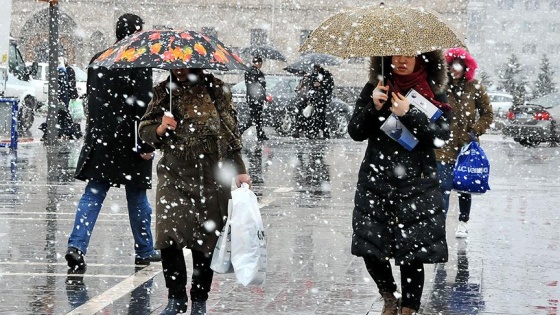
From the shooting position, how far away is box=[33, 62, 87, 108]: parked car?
3426cm

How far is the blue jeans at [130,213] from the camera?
8578 millimetres

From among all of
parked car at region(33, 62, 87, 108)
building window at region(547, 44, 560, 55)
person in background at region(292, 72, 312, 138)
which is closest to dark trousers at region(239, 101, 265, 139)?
person in background at region(292, 72, 312, 138)

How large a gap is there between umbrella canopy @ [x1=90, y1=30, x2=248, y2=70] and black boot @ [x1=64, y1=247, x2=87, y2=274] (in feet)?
6.33

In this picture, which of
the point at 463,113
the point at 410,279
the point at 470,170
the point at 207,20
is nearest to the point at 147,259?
the point at 410,279

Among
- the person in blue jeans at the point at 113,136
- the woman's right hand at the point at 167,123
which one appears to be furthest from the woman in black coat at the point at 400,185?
the person in blue jeans at the point at 113,136

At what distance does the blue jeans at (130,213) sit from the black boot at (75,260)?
73mm

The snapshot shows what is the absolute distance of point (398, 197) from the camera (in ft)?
21.7

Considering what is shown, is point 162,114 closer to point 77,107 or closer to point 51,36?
point 51,36

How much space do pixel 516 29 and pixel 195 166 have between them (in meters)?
118

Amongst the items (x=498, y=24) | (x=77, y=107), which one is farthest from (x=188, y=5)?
(x=498, y=24)

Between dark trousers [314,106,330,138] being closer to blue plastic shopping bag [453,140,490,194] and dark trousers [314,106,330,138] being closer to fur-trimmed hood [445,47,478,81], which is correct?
blue plastic shopping bag [453,140,490,194]

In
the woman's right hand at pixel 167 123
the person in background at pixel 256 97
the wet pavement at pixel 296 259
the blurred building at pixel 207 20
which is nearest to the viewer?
the woman's right hand at pixel 167 123

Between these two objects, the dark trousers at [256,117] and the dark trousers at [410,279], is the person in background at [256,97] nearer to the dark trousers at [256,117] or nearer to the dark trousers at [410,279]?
the dark trousers at [256,117]

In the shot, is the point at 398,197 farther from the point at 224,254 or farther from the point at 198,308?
the point at 198,308
